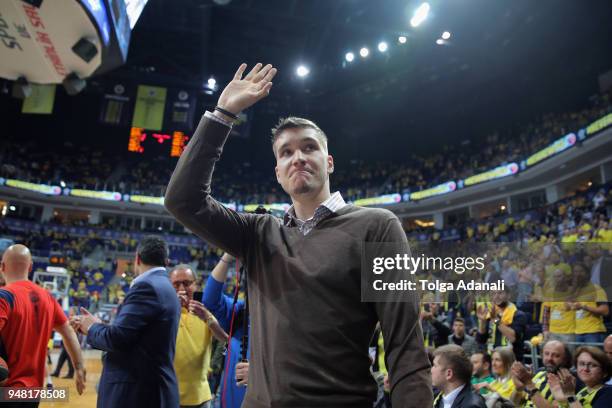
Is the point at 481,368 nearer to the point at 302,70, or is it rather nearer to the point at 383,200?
the point at 302,70

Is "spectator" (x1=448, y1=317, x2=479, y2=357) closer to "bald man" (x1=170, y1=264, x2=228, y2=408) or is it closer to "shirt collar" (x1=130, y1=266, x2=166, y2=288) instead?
"bald man" (x1=170, y1=264, x2=228, y2=408)

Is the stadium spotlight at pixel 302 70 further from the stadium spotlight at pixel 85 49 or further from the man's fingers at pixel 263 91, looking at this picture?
the man's fingers at pixel 263 91

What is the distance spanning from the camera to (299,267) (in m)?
1.28

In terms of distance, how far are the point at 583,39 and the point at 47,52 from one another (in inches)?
910

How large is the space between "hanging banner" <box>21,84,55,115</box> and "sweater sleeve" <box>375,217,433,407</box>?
70.9 ft

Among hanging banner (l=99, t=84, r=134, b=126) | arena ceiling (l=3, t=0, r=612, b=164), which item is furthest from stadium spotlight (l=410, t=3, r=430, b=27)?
hanging banner (l=99, t=84, r=134, b=126)

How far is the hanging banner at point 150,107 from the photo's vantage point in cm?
1947

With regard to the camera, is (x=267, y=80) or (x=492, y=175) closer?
(x=267, y=80)

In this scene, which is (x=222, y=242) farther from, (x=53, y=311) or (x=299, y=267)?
(x=53, y=311)

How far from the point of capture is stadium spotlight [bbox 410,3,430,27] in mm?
16891

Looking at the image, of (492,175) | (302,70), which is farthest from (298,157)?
(302,70)

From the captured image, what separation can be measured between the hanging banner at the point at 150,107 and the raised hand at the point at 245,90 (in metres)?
19.2

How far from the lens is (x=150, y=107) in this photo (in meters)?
19.7

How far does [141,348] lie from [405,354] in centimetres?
191
